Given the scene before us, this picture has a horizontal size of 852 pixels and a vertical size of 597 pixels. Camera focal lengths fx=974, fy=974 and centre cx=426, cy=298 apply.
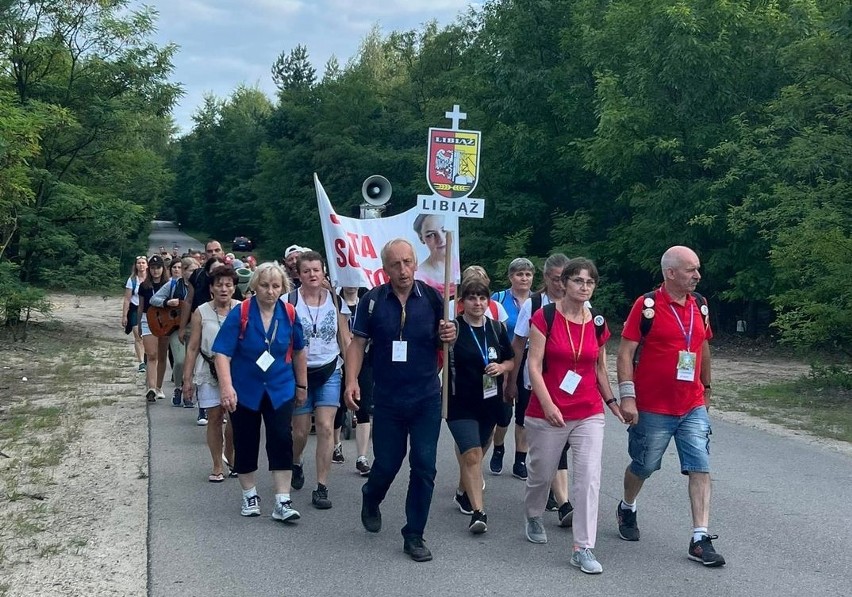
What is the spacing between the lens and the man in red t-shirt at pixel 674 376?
19.1 feet

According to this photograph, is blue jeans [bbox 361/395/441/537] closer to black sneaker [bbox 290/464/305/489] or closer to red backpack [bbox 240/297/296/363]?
red backpack [bbox 240/297/296/363]

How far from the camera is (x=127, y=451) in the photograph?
30.5 feet

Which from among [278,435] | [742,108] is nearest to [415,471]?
[278,435]

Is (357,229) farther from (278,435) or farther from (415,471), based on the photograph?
(415,471)

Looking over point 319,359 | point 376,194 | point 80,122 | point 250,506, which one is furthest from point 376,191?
point 80,122

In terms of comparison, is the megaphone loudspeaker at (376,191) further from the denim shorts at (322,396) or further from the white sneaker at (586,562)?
the white sneaker at (586,562)

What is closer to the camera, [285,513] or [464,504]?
[285,513]

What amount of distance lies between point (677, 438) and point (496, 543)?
1.32 metres

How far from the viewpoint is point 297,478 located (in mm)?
7844

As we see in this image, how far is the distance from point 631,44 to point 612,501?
18527 millimetres

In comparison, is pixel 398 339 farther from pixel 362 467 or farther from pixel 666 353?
pixel 362 467

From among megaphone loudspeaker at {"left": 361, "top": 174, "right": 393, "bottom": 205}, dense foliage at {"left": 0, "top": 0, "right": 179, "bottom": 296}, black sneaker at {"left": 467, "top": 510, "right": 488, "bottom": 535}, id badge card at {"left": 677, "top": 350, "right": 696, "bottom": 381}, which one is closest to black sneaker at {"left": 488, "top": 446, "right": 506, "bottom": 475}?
black sneaker at {"left": 467, "top": 510, "right": 488, "bottom": 535}

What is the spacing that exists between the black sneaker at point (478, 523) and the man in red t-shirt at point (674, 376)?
44.8 inches

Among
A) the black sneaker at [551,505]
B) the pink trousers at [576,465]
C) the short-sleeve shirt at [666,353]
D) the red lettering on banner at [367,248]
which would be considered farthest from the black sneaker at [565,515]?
the red lettering on banner at [367,248]
